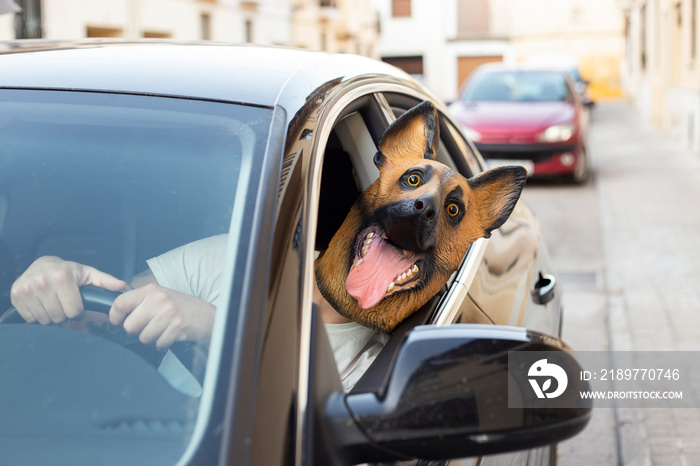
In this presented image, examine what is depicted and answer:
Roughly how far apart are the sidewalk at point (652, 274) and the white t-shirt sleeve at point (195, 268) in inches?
107

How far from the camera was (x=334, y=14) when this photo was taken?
86.7 ft

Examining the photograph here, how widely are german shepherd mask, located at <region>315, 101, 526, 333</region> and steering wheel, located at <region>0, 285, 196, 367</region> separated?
0.52 metres

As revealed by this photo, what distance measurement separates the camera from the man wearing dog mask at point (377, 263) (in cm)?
153

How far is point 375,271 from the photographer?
184 centimetres

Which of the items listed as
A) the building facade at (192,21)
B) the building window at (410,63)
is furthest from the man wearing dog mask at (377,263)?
the building window at (410,63)

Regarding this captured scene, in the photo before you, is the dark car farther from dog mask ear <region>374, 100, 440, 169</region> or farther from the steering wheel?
dog mask ear <region>374, 100, 440, 169</region>

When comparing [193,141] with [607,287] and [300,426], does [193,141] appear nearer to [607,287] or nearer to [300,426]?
[300,426]

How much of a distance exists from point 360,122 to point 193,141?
0.75 m

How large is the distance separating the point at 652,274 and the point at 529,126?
4509 millimetres

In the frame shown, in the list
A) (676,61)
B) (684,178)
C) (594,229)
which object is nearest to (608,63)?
(676,61)

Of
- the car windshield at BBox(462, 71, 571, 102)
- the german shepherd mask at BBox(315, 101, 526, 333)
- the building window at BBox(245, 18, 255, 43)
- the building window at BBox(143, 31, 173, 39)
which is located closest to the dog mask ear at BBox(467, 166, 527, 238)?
the german shepherd mask at BBox(315, 101, 526, 333)

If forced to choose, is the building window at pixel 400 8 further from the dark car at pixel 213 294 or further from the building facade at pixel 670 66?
the dark car at pixel 213 294

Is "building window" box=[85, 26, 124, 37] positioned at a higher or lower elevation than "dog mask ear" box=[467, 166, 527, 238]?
higher

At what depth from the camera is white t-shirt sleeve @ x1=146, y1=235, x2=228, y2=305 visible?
Result: 1447mm
